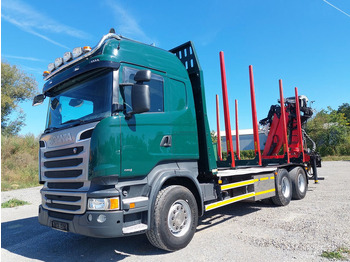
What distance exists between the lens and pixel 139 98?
3.51m

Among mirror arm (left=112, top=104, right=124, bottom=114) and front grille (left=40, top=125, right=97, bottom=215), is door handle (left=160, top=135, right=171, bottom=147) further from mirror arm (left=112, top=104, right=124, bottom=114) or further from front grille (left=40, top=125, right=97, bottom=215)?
front grille (left=40, top=125, right=97, bottom=215)

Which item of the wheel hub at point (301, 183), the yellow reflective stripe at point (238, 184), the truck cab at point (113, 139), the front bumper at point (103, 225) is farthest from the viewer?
the wheel hub at point (301, 183)

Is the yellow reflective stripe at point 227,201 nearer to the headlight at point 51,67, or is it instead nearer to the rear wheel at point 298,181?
the rear wheel at point 298,181

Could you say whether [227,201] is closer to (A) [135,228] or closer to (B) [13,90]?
(A) [135,228]

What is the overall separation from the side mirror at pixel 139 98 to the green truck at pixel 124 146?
0.01m

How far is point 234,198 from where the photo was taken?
535 cm

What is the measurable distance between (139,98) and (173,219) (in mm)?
1890

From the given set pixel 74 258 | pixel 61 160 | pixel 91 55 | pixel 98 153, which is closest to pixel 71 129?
pixel 61 160

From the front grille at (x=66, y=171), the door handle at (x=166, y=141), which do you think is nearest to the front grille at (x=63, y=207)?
the front grille at (x=66, y=171)

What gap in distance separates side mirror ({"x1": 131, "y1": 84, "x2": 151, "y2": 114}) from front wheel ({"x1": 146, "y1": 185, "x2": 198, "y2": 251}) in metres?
1.26

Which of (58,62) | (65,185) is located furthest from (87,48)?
(65,185)

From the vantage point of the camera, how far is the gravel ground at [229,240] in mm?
3756

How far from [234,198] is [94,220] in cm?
304

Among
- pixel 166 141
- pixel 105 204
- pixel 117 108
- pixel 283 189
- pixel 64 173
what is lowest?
pixel 283 189
